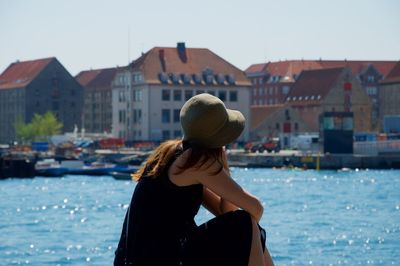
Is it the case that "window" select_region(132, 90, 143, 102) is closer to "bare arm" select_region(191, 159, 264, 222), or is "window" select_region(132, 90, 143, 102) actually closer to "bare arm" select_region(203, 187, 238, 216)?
"bare arm" select_region(203, 187, 238, 216)

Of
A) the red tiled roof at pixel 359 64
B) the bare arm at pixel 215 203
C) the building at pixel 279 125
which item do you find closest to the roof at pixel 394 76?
the red tiled roof at pixel 359 64

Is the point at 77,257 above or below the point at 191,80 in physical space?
below

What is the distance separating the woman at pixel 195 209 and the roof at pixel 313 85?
377 ft

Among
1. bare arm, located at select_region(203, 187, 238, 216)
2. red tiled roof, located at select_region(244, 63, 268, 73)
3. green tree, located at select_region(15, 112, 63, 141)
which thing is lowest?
bare arm, located at select_region(203, 187, 238, 216)

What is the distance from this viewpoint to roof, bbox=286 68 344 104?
120 m

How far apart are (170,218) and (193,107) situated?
0.49m

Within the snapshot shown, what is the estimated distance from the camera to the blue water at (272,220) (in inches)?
774

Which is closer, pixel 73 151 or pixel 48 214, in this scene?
pixel 48 214

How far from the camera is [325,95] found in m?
119

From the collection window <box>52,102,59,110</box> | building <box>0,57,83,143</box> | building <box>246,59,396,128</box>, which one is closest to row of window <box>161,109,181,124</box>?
building <box>0,57,83,143</box>

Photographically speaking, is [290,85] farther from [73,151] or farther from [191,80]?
[73,151]

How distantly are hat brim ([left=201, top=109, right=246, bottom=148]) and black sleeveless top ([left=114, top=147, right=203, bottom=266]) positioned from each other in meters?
0.19

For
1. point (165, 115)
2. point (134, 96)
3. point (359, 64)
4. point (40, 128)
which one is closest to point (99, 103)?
point (40, 128)

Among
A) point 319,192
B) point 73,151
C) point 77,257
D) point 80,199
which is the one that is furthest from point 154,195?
point 73,151
